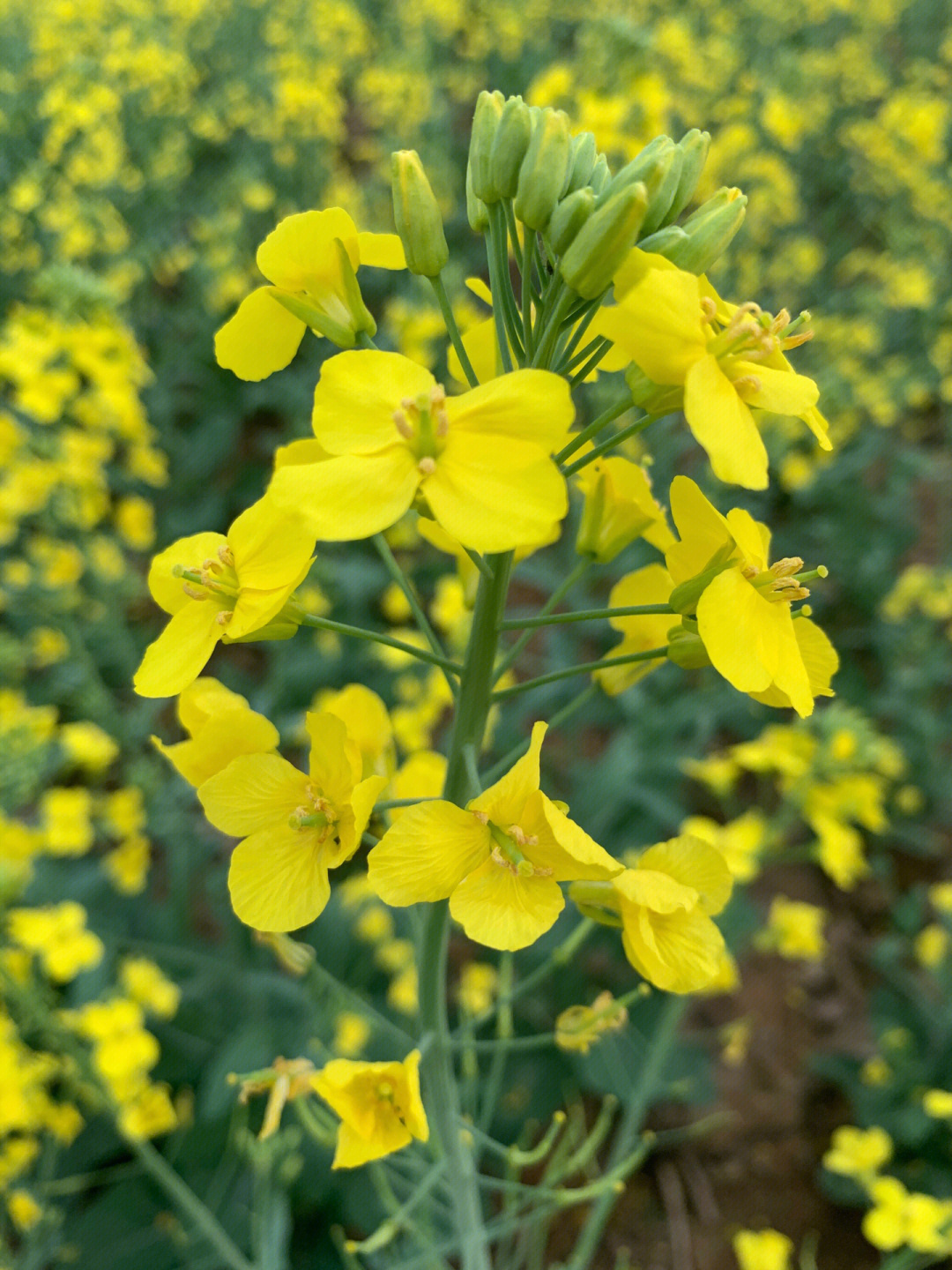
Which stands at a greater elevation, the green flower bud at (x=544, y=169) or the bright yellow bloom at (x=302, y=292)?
the green flower bud at (x=544, y=169)

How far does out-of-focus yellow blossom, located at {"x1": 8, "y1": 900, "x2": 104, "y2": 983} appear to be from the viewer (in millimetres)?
1699

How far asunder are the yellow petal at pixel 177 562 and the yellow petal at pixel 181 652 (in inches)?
1.3

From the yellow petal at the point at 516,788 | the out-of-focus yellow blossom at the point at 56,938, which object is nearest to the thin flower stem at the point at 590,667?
the yellow petal at the point at 516,788

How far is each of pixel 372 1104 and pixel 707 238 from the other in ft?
3.17

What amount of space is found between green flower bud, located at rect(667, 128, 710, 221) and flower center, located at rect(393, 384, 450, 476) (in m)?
0.34

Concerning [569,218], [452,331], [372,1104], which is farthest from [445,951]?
[569,218]

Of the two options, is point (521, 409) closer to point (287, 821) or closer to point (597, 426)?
point (597, 426)

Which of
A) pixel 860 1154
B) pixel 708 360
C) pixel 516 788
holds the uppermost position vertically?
pixel 708 360

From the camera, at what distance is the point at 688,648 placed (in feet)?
2.81

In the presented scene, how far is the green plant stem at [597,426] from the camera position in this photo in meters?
0.77

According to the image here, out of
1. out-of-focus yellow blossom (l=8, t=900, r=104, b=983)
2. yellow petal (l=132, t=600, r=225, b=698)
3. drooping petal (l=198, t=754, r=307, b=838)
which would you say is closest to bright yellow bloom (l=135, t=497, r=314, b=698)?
yellow petal (l=132, t=600, r=225, b=698)

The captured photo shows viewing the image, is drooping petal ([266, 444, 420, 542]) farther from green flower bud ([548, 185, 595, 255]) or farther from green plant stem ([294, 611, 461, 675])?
green flower bud ([548, 185, 595, 255])

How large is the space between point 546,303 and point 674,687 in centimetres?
253

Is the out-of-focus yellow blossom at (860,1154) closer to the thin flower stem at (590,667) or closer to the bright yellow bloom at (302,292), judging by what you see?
the thin flower stem at (590,667)
